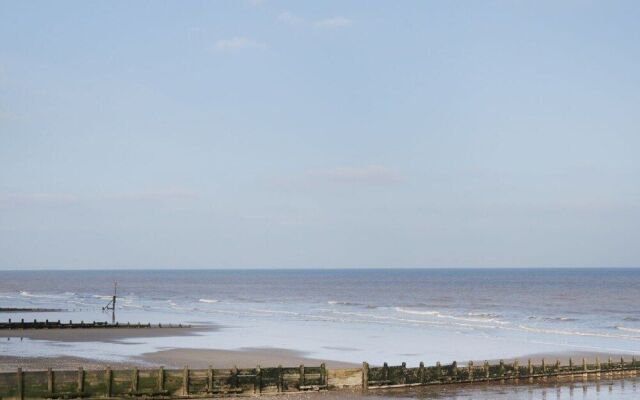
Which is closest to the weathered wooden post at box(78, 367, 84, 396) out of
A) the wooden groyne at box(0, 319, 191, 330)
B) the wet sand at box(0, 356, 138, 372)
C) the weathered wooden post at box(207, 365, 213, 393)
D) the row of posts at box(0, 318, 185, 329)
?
the weathered wooden post at box(207, 365, 213, 393)

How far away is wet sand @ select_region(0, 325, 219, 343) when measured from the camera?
240 ft

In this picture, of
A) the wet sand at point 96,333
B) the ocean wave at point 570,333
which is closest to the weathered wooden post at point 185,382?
the wet sand at point 96,333

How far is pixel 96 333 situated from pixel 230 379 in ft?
143

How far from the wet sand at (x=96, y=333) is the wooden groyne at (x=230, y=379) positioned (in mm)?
35016

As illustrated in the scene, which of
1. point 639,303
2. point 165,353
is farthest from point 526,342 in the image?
point 639,303

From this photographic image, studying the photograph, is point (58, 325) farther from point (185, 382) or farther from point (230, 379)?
point (185, 382)

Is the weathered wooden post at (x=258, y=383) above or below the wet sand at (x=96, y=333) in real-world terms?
above

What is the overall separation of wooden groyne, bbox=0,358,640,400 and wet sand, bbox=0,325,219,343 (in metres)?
35.0

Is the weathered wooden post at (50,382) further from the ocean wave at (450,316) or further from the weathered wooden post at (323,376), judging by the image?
the ocean wave at (450,316)

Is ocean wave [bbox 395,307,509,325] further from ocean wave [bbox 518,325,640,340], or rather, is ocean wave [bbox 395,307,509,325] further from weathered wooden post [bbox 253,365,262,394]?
weathered wooden post [bbox 253,365,262,394]

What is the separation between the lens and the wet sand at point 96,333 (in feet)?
240

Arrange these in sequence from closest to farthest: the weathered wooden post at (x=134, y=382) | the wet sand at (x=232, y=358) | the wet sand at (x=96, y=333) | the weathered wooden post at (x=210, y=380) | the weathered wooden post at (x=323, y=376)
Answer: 1. the weathered wooden post at (x=134, y=382)
2. the weathered wooden post at (x=210, y=380)
3. the weathered wooden post at (x=323, y=376)
4. the wet sand at (x=232, y=358)
5. the wet sand at (x=96, y=333)

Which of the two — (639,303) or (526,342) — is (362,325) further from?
(639,303)

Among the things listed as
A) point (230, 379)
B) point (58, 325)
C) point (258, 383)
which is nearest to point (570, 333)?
point (58, 325)
